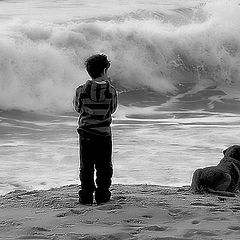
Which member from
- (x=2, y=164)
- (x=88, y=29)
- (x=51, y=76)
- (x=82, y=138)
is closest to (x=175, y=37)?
(x=88, y=29)

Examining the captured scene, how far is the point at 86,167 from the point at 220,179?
1574 mm

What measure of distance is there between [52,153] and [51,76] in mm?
8166

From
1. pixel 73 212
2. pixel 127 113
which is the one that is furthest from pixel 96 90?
pixel 127 113

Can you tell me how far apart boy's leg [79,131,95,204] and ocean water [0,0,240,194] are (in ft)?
12.2

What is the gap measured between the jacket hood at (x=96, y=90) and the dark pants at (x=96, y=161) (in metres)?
0.31

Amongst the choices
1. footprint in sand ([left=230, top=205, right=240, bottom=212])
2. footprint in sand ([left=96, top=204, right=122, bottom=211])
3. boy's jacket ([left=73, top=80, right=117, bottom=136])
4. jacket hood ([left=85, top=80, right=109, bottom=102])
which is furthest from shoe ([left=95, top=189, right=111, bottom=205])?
footprint in sand ([left=230, top=205, right=240, bottom=212])

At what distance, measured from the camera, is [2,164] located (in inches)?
416

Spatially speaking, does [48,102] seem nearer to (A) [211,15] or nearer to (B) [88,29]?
(B) [88,29]

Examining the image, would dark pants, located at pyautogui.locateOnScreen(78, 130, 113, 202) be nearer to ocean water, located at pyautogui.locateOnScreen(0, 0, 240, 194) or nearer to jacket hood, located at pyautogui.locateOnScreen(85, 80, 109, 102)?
jacket hood, located at pyautogui.locateOnScreen(85, 80, 109, 102)

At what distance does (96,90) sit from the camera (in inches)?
214

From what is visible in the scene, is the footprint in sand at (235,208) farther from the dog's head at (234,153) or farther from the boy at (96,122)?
the dog's head at (234,153)

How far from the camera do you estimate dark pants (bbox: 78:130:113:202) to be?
18.0 ft

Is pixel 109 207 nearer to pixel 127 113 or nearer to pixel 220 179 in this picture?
pixel 220 179

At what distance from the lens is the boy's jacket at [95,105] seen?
544 centimetres
